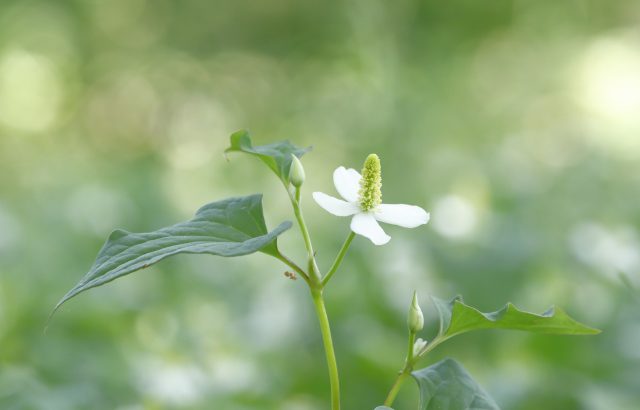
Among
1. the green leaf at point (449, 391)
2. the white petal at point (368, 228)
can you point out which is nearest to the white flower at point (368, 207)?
the white petal at point (368, 228)

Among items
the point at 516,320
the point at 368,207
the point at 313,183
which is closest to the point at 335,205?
the point at 368,207

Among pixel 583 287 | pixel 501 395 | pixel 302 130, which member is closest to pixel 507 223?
pixel 583 287

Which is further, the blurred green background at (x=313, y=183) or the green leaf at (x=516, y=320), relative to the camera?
the blurred green background at (x=313, y=183)

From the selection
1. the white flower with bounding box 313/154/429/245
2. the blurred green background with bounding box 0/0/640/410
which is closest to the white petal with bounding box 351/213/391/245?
the white flower with bounding box 313/154/429/245

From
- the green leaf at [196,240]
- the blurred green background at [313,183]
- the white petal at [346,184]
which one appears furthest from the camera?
the blurred green background at [313,183]

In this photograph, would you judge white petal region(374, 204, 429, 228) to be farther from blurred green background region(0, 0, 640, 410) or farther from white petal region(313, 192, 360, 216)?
blurred green background region(0, 0, 640, 410)

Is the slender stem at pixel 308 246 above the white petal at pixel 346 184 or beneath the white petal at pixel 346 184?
beneath

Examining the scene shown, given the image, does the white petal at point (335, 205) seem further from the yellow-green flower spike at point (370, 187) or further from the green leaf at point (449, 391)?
the green leaf at point (449, 391)

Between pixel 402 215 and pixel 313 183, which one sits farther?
pixel 313 183

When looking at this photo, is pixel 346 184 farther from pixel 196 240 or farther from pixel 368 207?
pixel 196 240
